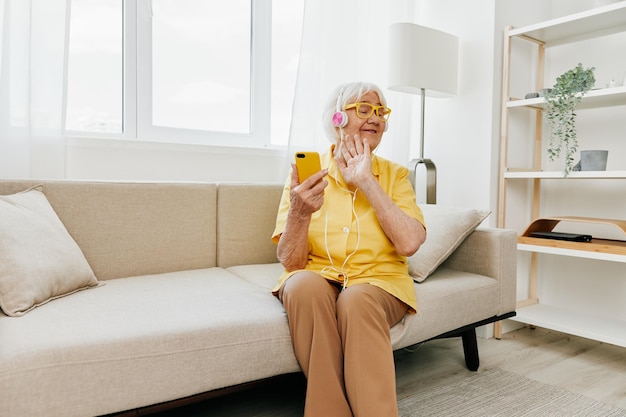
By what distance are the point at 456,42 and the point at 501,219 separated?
3.17 feet

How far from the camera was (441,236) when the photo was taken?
193 cm

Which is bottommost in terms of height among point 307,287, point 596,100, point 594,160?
point 307,287

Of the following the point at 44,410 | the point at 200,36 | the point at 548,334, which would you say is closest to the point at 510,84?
the point at 548,334

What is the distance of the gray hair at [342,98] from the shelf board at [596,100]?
3.50 ft

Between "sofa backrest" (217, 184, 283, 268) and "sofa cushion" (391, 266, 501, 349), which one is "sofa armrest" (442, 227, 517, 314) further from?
"sofa backrest" (217, 184, 283, 268)

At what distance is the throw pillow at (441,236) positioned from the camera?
1837 millimetres

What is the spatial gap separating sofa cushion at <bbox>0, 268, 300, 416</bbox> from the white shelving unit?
1.48 meters

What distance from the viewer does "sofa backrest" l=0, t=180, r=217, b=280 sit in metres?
1.72

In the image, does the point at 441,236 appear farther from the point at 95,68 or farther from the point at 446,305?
the point at 95,68

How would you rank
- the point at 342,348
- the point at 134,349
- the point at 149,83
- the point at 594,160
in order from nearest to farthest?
the point at 134,349
the point at 342,348
the point at 594,160
the point at 149,83

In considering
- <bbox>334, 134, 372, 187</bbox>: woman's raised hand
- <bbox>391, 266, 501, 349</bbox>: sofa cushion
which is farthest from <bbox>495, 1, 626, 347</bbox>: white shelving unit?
<bbox>334, 134, 372, 187</bbox>: woman's raised hand

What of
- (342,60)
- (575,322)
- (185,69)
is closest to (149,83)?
(185,69)

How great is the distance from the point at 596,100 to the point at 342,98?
4.55 feet

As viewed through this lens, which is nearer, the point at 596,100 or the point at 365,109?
the point at 365,109
